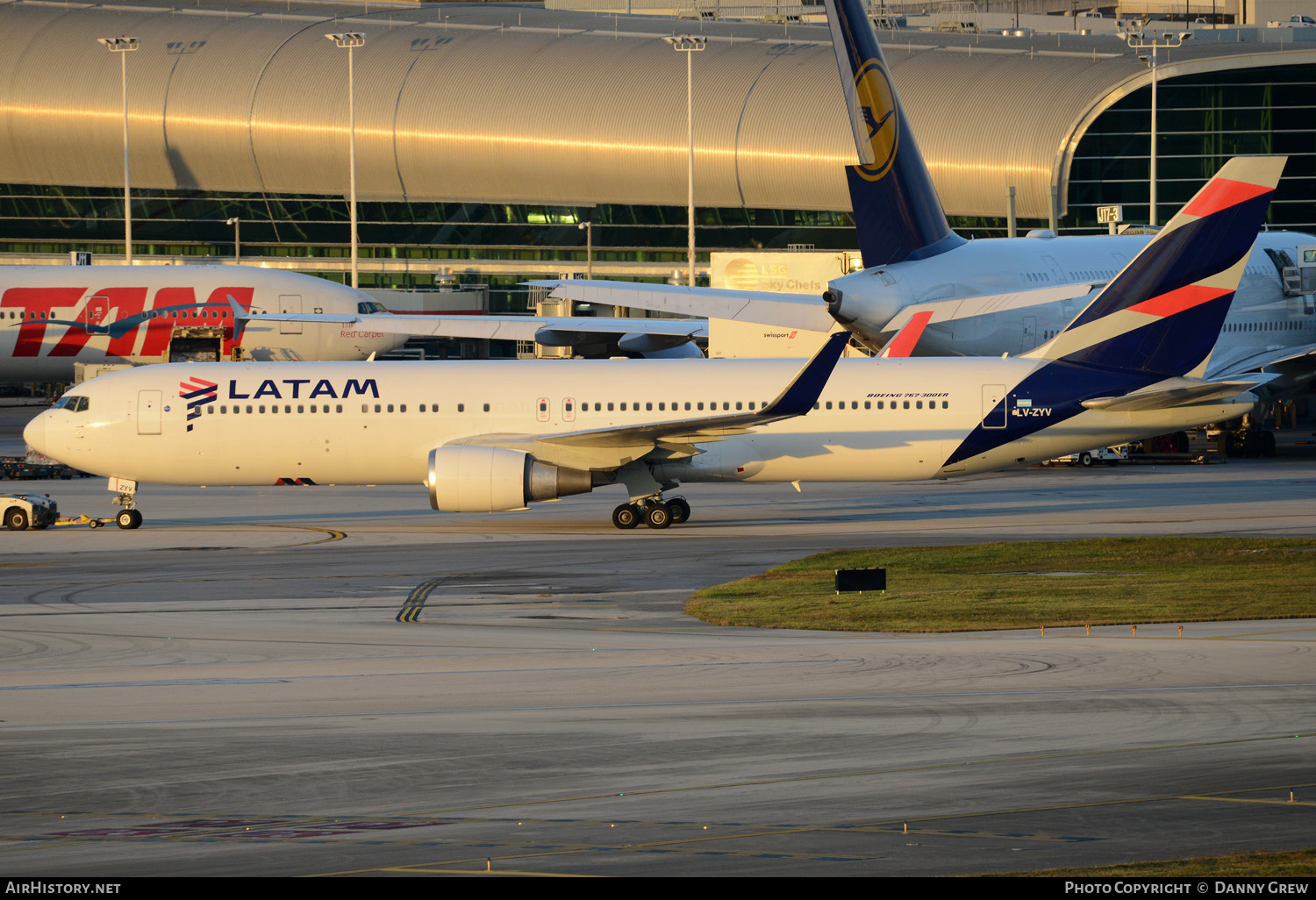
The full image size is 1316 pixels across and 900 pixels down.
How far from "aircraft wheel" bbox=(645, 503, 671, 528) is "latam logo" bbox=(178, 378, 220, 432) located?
10339 mm

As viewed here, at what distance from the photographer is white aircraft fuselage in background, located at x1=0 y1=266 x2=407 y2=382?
68.0m

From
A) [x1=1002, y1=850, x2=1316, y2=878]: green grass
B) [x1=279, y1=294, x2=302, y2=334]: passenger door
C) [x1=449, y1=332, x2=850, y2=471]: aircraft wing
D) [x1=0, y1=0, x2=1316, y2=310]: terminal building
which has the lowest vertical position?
[x1=1002, y1=850, x2=1316, y2=878]: green grass

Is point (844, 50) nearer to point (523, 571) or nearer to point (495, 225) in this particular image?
point (523, 571)

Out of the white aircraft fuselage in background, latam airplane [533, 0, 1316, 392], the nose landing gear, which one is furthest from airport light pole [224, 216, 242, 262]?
the nose landing gear

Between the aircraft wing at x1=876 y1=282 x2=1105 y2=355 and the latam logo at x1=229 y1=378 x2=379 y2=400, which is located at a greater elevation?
the aircraft wing at x1=876 y1=282 x2=1105 y2=355

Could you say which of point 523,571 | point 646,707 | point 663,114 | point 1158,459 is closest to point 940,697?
point 646,707

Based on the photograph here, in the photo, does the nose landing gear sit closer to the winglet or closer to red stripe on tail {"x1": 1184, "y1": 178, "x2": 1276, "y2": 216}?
the winglet

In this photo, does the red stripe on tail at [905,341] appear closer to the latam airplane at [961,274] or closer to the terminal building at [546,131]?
the latam airplane at [961,274]

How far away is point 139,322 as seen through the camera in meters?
68.5

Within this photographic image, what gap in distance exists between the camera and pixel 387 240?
327 feet

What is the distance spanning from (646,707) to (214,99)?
295ft

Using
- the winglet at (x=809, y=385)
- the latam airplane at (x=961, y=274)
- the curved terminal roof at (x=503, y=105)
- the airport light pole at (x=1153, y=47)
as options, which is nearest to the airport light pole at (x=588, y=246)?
the curved terminal roof at (x=503, y=105)

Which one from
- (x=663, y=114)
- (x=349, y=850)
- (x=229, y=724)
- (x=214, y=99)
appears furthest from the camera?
(x=214, y=99)

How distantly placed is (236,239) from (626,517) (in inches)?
2843
